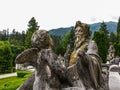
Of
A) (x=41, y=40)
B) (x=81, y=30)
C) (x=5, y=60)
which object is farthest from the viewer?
(x=5, y=60)

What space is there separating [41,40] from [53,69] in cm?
43

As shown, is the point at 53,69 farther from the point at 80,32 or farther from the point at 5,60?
the point at 5,60

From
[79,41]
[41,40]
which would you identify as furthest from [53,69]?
[79,41]

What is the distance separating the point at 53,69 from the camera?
20.1ft

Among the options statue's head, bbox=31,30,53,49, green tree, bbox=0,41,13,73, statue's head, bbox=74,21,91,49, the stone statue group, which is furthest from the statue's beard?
green tree, bbox=0,41,13,73

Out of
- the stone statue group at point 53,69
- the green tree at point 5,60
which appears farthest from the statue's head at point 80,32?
the green tree at point 5,60

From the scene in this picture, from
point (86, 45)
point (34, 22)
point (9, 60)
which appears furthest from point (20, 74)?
point (86, 45)

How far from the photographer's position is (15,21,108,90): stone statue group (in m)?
6.11

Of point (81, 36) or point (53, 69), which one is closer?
point (53, 69)

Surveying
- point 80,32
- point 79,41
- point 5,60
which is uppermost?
point 80,32

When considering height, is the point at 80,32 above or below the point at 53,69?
above

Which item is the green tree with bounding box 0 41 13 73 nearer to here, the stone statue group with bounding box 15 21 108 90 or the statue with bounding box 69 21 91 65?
the statue with bounding box 69 21 91 65

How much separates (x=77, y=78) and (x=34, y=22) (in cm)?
6255

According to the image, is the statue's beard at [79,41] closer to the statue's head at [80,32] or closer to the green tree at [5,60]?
the statue's head at [80,32]
